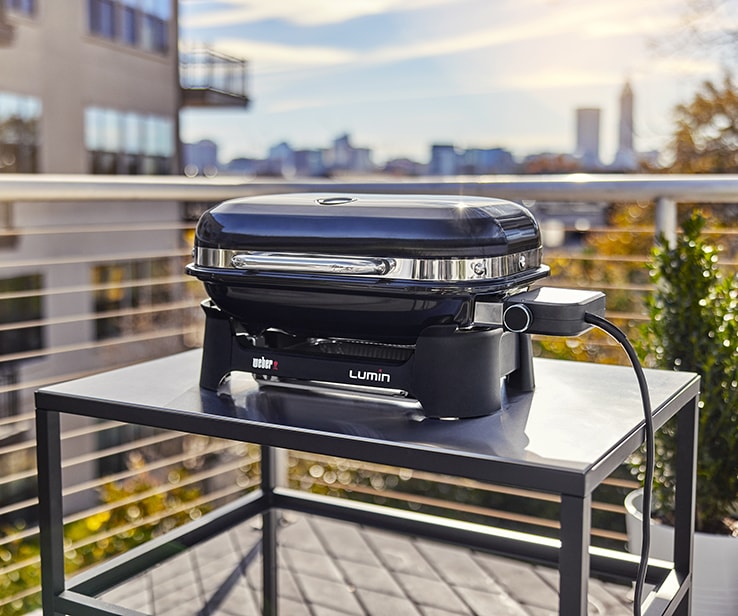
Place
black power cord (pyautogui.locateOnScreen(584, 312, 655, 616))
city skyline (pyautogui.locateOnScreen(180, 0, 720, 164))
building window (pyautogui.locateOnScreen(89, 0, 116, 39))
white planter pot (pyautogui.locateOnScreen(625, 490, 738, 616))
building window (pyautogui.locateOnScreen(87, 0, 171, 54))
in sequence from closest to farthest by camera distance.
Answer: black power cord (pyautogui.locateOnScreen(584, 312, 655, 616))
white planter pot (pyautogui.locateOnScreen(625, 490, 738, 616))
building window (pyautogui.locateOnScreen(89, 0, 116, 39))
building window (pyautogui.locateOnScreen(87, 0, 171, 54))
city skyline (pyautogui.locateOnScreen(180, 0, 720, 164))

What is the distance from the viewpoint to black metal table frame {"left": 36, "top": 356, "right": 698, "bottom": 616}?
0.81m

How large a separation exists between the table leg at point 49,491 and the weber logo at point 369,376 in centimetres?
40

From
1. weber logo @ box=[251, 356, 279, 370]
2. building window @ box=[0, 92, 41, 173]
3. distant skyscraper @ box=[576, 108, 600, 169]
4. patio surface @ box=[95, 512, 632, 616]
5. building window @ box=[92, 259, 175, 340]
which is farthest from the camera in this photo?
distant skyscraper @ box=[576, 108, 600, 169]

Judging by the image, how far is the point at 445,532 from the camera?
4.53 feet

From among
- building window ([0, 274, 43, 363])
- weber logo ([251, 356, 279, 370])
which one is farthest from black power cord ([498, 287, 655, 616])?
building window ([0, 274, 43, 363])

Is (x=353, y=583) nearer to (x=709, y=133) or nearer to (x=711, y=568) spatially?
(x=711, y=568)

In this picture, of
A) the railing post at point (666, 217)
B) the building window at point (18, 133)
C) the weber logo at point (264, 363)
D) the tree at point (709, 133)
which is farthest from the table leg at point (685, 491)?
the tree at point (709, 133)

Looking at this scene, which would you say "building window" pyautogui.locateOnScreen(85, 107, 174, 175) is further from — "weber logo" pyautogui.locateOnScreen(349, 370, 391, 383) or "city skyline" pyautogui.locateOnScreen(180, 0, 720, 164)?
"weber logo" pyautogui.locateOnScreen(349, 370, 391, 383)

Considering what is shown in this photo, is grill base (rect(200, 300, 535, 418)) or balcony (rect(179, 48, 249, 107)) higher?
balcony (rect(179, 48, 249, 107))

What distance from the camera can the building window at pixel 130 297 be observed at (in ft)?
24.4

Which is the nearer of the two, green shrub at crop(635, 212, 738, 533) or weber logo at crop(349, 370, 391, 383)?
weber logo at crop(349, 370, 391, 383)

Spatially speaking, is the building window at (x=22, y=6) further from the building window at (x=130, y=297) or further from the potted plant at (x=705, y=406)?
the potted plant at (x=705, y=406)

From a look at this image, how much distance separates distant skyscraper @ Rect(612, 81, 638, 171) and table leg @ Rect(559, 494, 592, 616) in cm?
765

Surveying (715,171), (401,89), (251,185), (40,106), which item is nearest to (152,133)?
(40,106)
